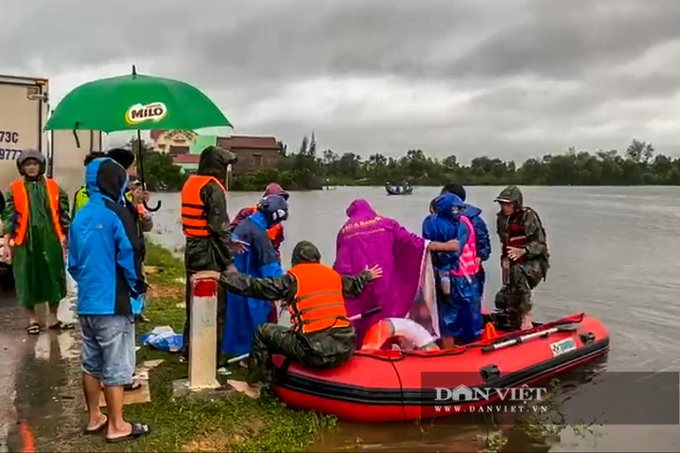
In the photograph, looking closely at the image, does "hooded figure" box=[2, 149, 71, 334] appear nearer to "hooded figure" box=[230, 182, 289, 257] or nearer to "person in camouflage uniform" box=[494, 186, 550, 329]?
"hooded figure" box=[230, 182, 289, 257]

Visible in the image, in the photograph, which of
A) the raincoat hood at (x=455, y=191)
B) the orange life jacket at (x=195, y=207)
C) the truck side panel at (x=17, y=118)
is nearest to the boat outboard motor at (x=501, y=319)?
the raincoat hood at (x=455, y=191)

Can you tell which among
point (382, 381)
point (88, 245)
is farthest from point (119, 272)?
point (382, 381)

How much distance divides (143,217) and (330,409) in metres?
3.18

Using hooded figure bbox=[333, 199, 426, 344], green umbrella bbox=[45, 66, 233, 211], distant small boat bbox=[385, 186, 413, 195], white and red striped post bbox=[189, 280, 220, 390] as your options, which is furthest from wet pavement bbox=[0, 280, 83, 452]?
distant small boat bbox=[385, 186, 413, 195]

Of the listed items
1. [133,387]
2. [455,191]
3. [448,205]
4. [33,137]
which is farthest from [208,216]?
[33,137]

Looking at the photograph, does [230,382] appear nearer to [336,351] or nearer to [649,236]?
[336,351]

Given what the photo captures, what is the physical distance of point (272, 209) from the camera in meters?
6.47

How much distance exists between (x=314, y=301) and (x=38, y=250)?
3605mm

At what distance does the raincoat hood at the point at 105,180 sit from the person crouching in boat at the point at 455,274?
329 centimetres

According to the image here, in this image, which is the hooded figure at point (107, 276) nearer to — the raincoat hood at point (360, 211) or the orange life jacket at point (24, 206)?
the raincoat hood at point (360, 211)

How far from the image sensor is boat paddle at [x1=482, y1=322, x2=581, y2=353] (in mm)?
6248

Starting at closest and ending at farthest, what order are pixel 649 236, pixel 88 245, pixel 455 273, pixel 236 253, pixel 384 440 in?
pixel 88 245, pixel 384 440, pixel 236 253, pixel 455 273, pixel 649 236

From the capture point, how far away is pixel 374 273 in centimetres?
578

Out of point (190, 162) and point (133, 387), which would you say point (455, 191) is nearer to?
point (133, 387)
